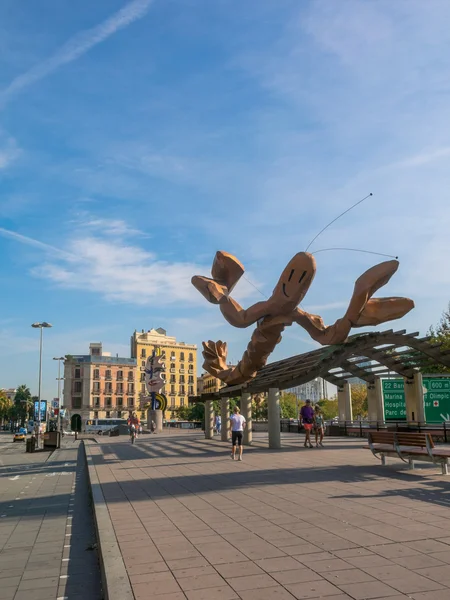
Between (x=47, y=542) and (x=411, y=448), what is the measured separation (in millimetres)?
8144

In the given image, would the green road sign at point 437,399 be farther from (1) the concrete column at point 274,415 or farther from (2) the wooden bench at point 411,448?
(2) the wooden bench at point 411,448

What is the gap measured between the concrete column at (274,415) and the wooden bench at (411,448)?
19.0 feet

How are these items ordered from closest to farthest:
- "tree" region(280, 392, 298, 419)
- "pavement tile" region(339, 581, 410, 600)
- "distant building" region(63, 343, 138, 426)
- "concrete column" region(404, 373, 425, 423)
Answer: "pavement tile" region(339, 581, 410, 600) → "concrete column" region(404, 373, 425, 423) → "tree" region(280, 392, 298, 419) → "distant building" region(63, 343, 138, 426)

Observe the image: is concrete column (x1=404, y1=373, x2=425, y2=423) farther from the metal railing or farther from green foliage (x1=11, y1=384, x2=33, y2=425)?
green foliage (x1=11, y1=384, x2=33, y2=425)

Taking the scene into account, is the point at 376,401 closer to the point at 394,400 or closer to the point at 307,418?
the point at 394,400

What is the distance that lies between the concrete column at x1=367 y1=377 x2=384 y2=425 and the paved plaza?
12.3 meters

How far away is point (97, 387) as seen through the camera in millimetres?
94438

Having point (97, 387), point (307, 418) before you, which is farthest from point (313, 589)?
point (97, 387)

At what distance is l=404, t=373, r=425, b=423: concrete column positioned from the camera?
73.2 feet

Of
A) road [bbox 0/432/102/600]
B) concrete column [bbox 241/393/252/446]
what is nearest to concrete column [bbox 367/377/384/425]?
concrete column [bbox 241/393/252/446]

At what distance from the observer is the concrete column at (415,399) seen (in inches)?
878

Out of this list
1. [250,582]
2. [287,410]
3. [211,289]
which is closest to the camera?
[250,582]

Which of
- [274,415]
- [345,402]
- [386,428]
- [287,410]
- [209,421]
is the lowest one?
[386,428]

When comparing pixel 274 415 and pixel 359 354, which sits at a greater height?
pixel 359 354
